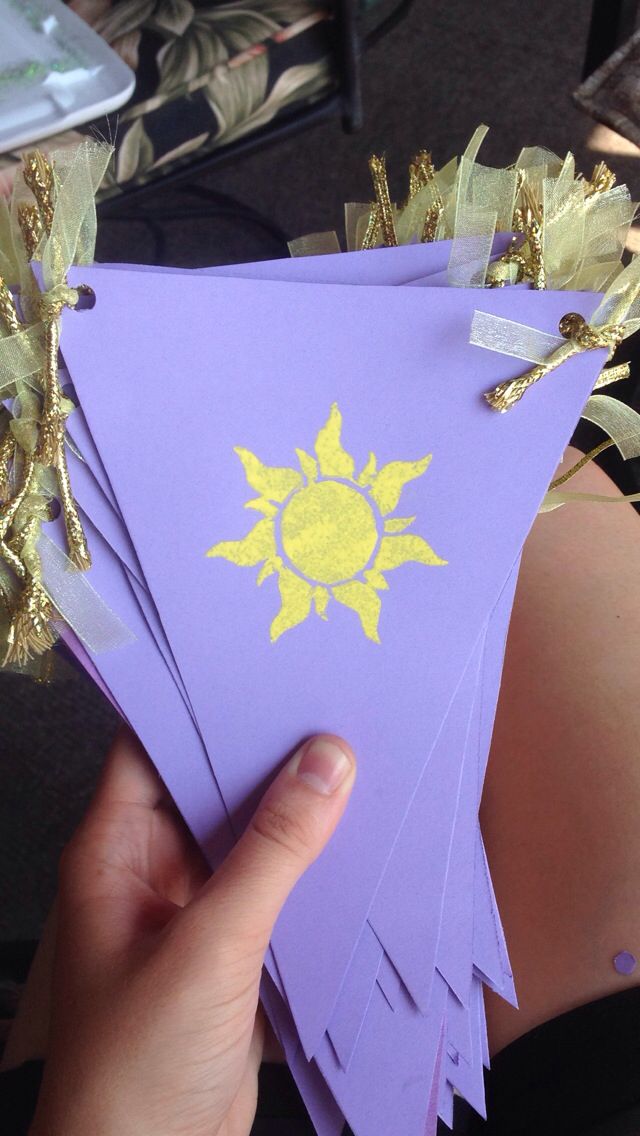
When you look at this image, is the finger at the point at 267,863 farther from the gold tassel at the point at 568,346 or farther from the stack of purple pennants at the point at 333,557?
the gold tassel at the point at 568,346

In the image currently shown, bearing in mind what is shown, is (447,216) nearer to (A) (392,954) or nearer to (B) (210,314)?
(B) (210,314)

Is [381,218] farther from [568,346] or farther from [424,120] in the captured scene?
[424,120]

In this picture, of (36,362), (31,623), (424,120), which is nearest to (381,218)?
(36,362)

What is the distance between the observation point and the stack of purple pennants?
1.75 ft

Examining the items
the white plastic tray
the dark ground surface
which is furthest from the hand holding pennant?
the dark ground surface

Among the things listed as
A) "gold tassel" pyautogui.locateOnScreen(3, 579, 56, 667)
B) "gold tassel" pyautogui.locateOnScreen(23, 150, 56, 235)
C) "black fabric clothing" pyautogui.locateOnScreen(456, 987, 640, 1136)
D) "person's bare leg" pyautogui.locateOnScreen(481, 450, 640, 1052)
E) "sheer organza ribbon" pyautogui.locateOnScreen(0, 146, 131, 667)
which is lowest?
"black fabric clothing" pyautogui.locateOnScreen(456, 987, 640, 1136)

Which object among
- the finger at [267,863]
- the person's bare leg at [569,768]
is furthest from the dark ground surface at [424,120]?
the finger at [267,863]

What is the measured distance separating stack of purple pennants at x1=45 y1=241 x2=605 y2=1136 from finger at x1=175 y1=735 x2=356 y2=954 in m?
0.03

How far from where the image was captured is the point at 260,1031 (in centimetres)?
67

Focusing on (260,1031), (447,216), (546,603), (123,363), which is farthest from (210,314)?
(260,1031)

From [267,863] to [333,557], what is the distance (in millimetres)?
195

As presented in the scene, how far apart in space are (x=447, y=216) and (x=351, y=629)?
28cm

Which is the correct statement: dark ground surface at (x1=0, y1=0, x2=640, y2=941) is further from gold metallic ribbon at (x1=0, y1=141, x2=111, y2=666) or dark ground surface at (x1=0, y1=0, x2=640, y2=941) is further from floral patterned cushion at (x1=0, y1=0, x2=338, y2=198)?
gold metallic ribbon at (x1=0, y1=141, x2=111, y2=666)

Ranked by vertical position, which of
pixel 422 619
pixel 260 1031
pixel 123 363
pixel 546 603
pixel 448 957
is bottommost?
pixel 260 1031
